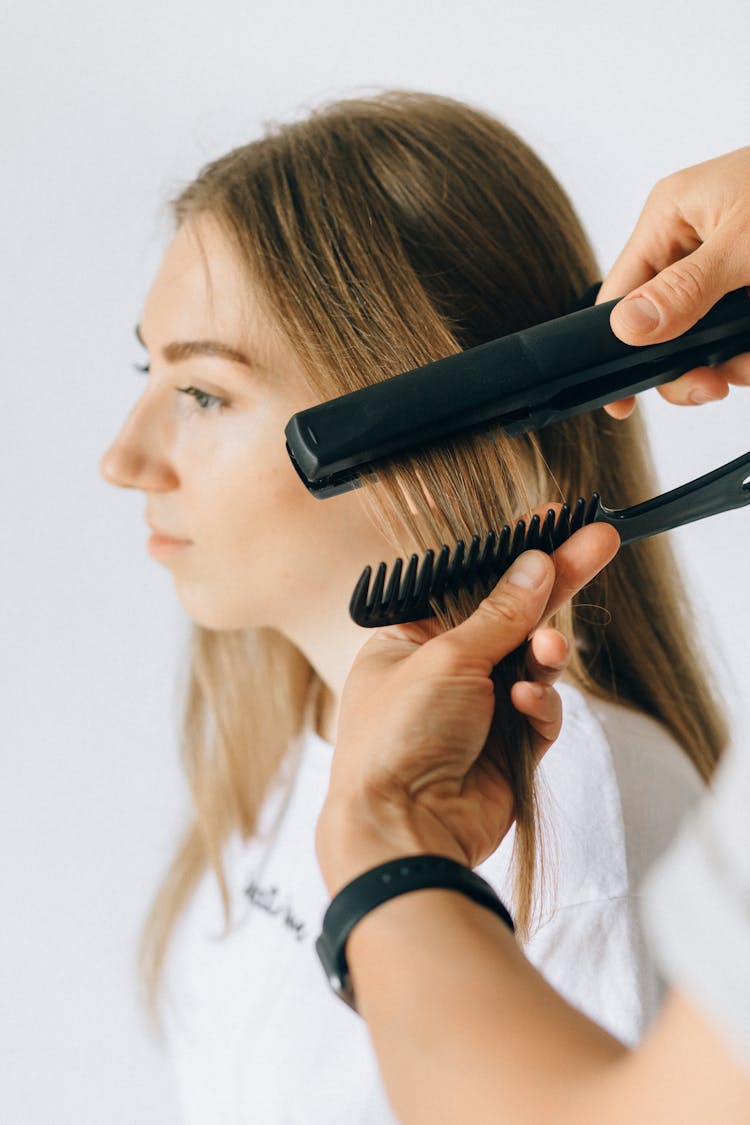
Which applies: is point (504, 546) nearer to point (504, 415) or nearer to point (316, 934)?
point (504, 415)

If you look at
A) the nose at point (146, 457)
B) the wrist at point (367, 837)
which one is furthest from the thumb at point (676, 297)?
the nose at point (146, 457)

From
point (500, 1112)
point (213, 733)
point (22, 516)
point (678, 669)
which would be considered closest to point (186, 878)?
point (213, 733)

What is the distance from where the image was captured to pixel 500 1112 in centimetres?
38

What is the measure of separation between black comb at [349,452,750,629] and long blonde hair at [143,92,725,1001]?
0.03m

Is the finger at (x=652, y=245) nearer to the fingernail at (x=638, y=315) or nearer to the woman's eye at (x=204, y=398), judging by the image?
the fingernail at (x=638, y=315)

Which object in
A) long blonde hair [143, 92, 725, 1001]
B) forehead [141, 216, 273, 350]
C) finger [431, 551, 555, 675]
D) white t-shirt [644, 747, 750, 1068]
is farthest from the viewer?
forehead [141, 216, 273, 350]

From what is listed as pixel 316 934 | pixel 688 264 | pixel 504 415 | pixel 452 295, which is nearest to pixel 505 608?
pixel 504 415

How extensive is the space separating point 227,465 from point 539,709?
357mm

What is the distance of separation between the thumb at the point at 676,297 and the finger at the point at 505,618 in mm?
135

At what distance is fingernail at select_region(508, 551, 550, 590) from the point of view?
0.59 metres

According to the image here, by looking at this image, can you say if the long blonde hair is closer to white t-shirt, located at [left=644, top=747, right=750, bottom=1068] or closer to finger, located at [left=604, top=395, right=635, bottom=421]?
finger, located at [left=604, top=395, right=635, bottom=421]

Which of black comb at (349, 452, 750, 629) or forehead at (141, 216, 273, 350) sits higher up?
forehead at (141, 216, 273, 350)

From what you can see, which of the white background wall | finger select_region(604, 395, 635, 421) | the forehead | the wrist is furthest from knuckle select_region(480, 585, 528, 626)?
the white background wall

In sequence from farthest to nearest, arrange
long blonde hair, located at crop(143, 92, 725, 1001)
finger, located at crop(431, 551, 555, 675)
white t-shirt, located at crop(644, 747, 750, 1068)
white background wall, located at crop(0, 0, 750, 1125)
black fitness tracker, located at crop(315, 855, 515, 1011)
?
1. white background wall, located at crop(0, 0, 750, 1125)
2. long blonde hair, located at crop(143, 92, 725, 1001)
3. finger, located at crop(431, 551, 555, 675)
4. black fitness tracker, located at crop(315, 855, 515, 1011)
5. white t-shirt, located at crop(644, 747, 750, 1068)
